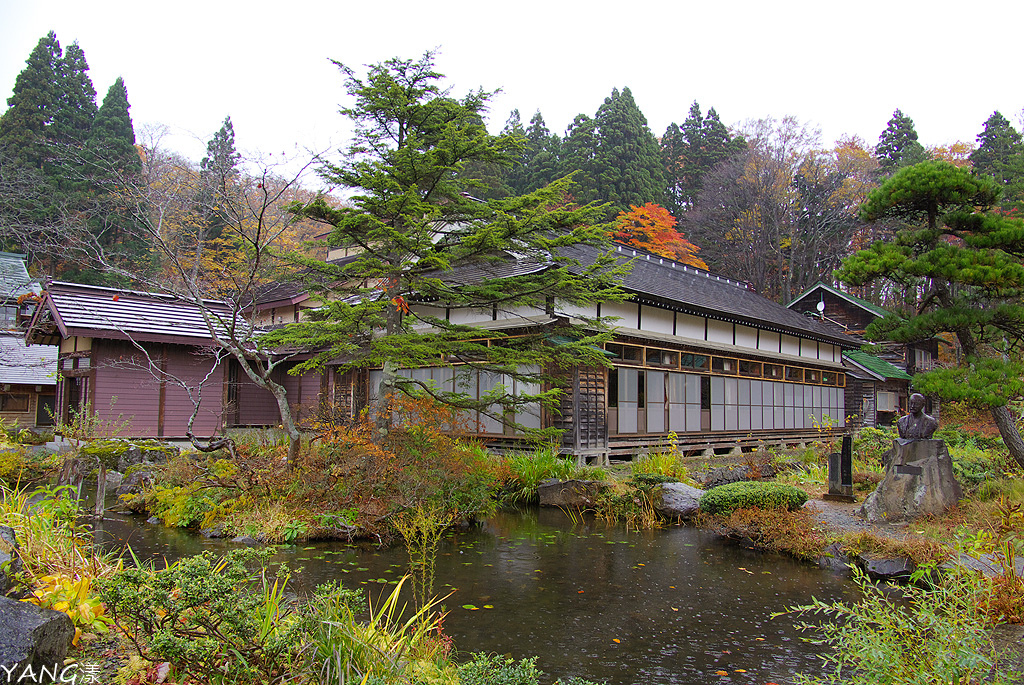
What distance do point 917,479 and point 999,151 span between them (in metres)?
31.8

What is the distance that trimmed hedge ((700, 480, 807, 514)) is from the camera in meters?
9.91

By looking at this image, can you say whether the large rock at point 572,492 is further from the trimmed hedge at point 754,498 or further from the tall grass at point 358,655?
the tall grass at point 358,655

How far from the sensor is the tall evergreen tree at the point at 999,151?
94.0 ft

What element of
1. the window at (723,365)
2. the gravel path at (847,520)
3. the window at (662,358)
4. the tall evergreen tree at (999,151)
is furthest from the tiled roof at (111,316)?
the tall evergreen tree at (999,151)

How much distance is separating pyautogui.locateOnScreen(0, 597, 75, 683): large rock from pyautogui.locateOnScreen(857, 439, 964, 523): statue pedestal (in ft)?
33.1

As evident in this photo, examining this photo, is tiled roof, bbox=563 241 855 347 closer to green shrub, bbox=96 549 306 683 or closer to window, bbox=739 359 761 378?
window, bbox=739 359 761 378

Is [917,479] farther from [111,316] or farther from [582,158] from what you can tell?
[582,158]

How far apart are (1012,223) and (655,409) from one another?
895cm

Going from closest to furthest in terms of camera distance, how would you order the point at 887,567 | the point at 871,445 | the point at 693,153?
the point at 887,567 → the point at 871,445 → the point at 693,153

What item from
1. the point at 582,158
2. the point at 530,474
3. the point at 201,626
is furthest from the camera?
the point at 582,158

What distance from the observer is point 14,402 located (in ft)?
78.8

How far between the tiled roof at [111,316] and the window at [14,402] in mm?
6742

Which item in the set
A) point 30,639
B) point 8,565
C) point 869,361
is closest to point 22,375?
point 8,565

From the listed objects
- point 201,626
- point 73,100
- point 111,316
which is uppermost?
point 73,100
